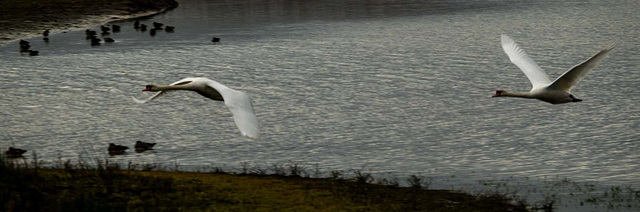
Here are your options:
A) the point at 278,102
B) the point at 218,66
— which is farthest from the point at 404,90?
the point at 218,66

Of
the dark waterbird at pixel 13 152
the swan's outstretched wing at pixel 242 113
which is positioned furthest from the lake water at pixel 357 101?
the swan's outstretched wing at pixel 242 113

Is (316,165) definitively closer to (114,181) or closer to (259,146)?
(259,146)

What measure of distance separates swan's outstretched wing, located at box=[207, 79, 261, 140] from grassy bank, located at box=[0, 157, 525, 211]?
1.57 m

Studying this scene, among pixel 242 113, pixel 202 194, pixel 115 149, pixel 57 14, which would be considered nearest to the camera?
pixel 242 113

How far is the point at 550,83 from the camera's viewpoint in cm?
1820

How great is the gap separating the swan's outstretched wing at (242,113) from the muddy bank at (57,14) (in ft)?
112

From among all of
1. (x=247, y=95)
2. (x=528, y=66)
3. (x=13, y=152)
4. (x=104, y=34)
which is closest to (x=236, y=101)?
(x=247, y=95)

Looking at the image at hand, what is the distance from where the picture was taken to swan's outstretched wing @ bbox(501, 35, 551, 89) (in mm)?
18594

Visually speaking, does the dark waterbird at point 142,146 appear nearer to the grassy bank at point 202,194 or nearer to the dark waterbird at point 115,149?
the dark waterbird at point 115,149

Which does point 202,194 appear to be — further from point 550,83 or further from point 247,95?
point 550,83

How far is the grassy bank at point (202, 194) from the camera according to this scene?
13.2 metres

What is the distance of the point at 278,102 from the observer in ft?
94.6

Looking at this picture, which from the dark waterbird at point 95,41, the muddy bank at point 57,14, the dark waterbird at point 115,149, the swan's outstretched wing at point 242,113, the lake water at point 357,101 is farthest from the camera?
the muddy bank at point 57,14

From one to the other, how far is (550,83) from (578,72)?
1.74m
